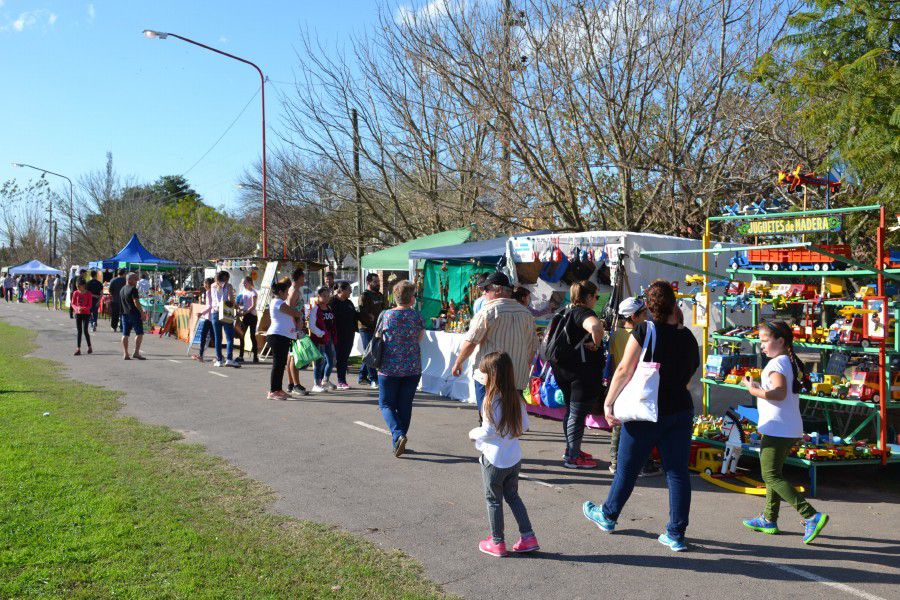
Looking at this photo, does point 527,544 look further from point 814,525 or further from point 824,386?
point 824,386

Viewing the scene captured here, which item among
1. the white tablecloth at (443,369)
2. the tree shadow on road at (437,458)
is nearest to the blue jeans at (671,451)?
the tree shadow on road at (437,458)

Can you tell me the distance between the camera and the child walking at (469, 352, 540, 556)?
15.7 ft

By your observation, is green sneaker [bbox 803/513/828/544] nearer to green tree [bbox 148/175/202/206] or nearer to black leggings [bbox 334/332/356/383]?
black leggings [bbox 334/332/356/383]

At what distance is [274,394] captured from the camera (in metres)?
11.1

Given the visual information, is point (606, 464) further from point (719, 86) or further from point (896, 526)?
point (719, 86)

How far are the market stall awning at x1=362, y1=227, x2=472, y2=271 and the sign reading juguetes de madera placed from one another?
7.11m

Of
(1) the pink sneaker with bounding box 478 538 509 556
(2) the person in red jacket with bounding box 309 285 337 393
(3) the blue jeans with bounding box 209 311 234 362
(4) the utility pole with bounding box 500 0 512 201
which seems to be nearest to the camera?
(1) the pink sneaker with bounding box 478 538 509 556

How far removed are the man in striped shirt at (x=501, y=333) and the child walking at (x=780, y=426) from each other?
2333 mm

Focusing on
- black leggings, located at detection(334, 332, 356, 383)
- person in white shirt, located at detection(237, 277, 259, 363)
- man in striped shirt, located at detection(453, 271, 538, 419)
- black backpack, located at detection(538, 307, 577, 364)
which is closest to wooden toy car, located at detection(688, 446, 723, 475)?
black backpack, located at detection(538, 307, 577, 364)

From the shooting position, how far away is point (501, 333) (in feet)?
23.6

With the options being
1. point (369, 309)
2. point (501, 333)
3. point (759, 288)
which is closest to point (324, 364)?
point (369, 309)

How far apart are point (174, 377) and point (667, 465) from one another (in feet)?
33.5

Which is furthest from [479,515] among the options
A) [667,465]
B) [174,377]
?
[174,377]

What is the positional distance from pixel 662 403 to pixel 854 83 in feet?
19.7
